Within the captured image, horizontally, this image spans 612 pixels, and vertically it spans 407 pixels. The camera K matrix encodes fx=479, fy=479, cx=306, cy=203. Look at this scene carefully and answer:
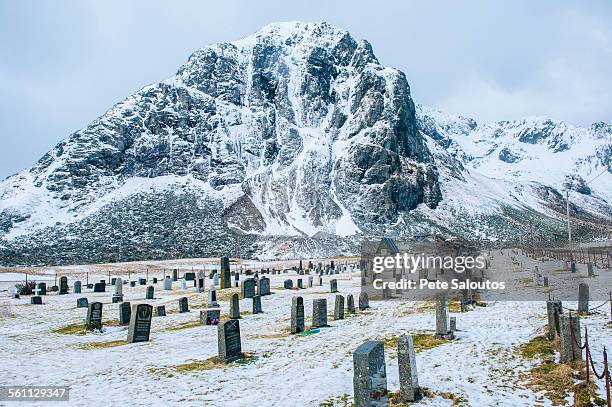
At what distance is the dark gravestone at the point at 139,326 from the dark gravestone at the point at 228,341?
17.9 feet

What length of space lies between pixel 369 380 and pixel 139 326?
12796mm

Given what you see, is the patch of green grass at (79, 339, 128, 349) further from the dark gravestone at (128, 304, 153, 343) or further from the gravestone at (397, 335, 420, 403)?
the gravestone at (397, 335, 420, 403)

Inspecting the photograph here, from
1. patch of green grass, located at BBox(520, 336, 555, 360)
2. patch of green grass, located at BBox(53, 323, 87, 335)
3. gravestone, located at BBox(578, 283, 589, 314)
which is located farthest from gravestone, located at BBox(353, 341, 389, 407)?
patch of green grass, located at BBox(53, 323, 87, 335)

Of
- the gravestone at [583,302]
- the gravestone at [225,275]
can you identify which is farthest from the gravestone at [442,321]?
the gravestone at [225,275]

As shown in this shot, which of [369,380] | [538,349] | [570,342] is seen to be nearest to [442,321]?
[538,349]

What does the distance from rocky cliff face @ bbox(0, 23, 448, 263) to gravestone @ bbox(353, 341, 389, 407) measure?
9911 cm

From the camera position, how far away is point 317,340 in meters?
17.6

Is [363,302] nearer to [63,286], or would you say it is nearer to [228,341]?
[228,341]

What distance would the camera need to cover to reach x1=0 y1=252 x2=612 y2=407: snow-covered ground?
37.3 ft

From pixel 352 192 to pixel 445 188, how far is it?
39921 millimetres

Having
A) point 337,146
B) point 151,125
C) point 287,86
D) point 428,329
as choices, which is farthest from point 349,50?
point 428,329

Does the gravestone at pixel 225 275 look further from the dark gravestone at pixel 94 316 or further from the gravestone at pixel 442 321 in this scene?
the gravestone at pixel 442 321

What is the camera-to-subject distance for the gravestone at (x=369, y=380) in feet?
30.1

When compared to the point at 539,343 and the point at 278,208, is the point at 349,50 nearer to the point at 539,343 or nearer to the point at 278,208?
the point at 278,208
